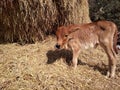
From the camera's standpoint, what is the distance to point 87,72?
5.35m

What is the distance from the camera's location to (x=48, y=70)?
17.1 ft

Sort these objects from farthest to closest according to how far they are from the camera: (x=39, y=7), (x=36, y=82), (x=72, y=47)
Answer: (x=39, y=7), (x=72, y=47), (x=36, y=82)

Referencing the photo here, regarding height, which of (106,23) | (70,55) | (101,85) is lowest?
(101,85)

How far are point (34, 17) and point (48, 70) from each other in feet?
4.15

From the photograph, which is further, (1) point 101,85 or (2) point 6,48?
(2) point 6,48

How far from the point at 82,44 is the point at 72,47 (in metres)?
0.23

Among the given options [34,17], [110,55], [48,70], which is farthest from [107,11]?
[48,70]

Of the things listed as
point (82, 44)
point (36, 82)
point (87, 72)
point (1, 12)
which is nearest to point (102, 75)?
point (87, 72)

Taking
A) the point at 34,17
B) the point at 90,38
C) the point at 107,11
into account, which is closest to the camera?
the point at 90,38

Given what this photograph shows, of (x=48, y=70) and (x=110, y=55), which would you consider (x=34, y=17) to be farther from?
(x=110, y=55)

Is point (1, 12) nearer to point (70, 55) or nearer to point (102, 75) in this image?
point (70, 55)

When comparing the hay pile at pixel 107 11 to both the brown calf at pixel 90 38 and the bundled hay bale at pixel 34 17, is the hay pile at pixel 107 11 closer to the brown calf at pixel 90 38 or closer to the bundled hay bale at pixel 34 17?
the bundled hay bale at pixel 34 17

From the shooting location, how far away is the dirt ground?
487cm

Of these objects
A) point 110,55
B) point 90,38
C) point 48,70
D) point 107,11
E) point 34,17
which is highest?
point 34,17
